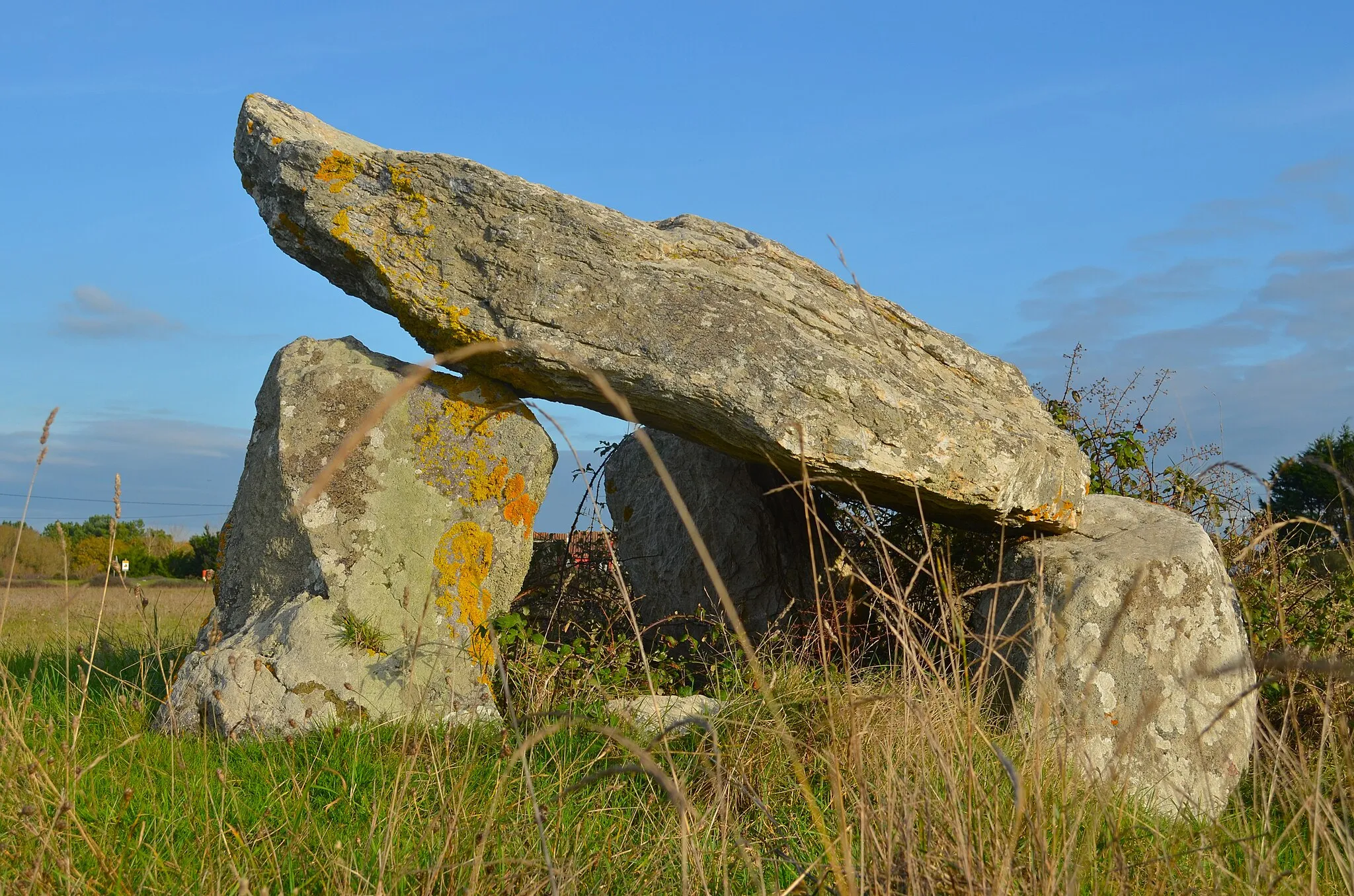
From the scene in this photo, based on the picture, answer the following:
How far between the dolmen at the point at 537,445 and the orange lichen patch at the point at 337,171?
13 mm

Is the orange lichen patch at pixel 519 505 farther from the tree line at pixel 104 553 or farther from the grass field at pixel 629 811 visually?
the tree line at pixel 104 553

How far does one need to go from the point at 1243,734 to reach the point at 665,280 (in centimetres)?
402

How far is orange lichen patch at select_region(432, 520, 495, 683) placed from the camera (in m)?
5.60

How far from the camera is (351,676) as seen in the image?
5168 millimetres

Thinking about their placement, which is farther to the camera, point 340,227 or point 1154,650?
point 340,227

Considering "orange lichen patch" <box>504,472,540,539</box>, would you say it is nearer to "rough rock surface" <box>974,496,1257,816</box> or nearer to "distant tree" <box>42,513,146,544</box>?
"rough rock surface" <box>974,496,1257,816</box>

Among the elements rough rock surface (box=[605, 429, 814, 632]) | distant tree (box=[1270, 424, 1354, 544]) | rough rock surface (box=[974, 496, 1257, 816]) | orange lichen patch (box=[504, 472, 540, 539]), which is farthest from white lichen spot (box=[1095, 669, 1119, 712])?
distant tree (box=[1270, 424, 1354, 544])

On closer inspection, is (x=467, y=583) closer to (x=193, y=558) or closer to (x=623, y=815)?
(x=623, y=815)

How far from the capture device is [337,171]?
5906mm

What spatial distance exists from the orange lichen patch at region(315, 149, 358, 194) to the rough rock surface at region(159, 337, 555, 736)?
0.86 meters

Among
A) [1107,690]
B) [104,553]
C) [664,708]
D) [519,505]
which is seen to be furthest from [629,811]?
[104,553]

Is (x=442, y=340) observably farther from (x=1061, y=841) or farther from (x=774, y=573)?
(x=1061, y=841)

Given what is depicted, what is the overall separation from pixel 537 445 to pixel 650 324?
3.21ft

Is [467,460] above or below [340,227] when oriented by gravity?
below
